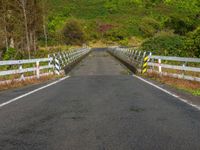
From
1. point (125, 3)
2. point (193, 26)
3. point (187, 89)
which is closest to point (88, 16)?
point (125, 3)

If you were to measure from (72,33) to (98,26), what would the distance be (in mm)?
27903

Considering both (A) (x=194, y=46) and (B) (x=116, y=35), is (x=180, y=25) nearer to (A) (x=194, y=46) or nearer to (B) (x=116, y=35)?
(A) (x=194, y=46)

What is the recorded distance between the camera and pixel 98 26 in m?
124

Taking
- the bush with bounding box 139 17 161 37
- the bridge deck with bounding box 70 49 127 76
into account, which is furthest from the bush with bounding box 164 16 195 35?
the bush with bounding box 139 17 161 37

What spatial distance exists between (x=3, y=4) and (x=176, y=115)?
109ft

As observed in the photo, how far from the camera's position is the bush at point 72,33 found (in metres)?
96.9

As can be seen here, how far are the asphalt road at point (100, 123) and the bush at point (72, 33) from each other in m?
85.2

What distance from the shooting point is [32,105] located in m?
11.0

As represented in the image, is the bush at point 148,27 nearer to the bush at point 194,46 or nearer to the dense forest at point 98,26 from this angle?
the dense forest at point 98,26

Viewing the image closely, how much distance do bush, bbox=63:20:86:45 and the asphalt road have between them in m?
85.2

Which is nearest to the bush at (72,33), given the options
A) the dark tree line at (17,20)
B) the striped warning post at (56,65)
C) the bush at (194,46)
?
the dark tree line at (17,20)

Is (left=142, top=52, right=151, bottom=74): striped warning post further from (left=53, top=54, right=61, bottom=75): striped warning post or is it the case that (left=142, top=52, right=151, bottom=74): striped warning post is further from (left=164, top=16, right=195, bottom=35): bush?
(left=164, top=16, right=195, bottom=35): bush

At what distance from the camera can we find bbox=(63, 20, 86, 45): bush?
96.9 metres

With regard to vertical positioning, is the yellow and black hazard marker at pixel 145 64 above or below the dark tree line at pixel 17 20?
below
